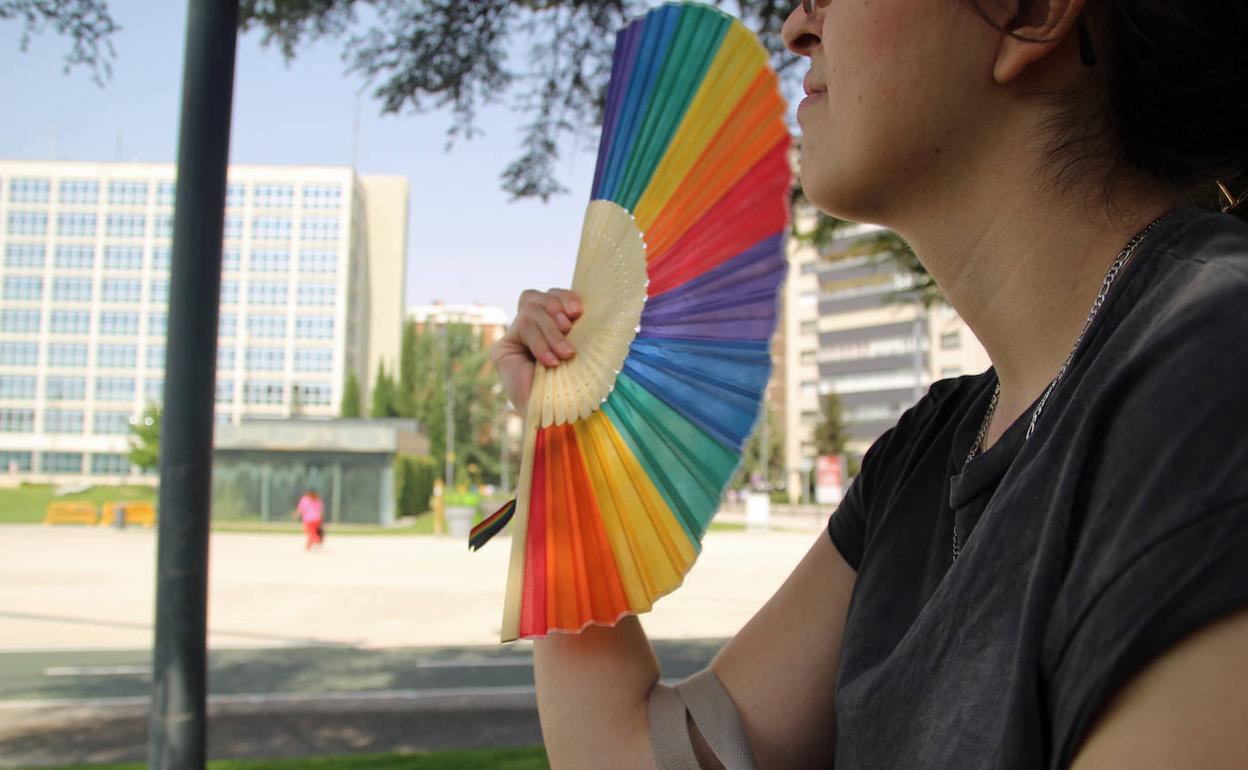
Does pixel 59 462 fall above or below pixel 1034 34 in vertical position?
below

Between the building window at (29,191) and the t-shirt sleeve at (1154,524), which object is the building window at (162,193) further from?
the t-shirt sleeve at (1154,524)

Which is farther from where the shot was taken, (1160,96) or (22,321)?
(22,321)

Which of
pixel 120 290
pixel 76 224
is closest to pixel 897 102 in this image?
pixel 76 224

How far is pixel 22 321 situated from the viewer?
66562mm

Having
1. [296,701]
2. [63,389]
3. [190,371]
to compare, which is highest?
[190,371]

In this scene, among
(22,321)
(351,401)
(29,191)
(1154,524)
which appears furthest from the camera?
(22,321)

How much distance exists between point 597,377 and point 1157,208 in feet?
1.72

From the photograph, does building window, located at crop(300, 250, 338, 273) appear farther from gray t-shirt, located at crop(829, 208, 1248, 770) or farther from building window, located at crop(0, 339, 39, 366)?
gray t-shirt, located at crop(829, 208, 1248, 770)

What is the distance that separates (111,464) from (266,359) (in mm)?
12945

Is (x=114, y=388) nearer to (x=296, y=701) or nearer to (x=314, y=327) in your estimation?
(x=314, y=327)

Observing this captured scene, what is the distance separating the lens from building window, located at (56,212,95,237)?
63.0 meters

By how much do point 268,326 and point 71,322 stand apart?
42.7ft

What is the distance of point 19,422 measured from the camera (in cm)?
6788

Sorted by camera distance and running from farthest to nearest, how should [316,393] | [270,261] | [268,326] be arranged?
[316,393]
[268,326]
[270,261]
